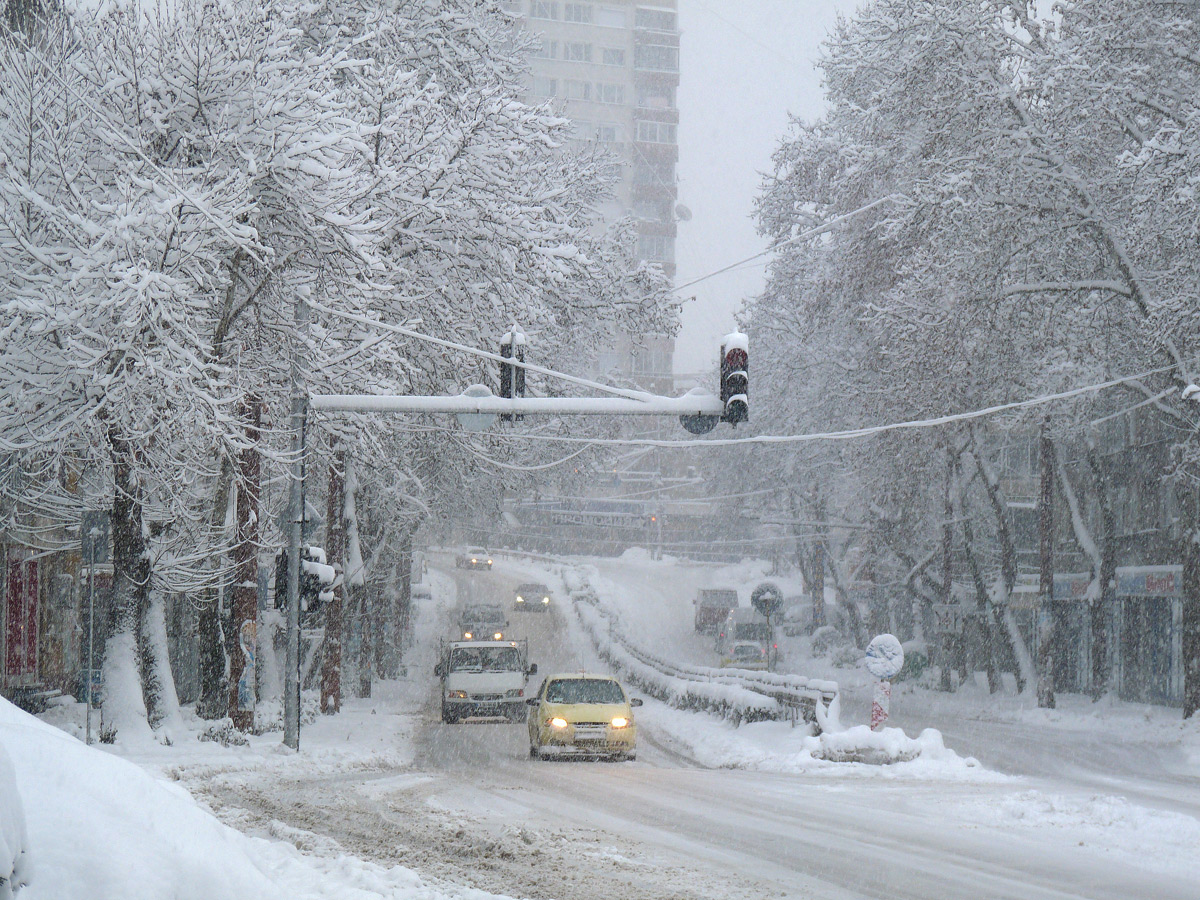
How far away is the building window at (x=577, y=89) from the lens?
143250mm

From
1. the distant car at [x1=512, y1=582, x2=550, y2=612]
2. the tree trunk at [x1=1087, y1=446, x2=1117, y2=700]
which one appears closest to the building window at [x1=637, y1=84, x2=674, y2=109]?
the distant car at [x1=512, y1=582, x2=550, y2=612]

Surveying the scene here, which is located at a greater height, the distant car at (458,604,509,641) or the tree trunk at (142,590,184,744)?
the tree trunk at (142,590,184,744)

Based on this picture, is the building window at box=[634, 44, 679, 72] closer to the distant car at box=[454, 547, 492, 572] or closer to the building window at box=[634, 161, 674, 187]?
the building window at box=[634, 161, 674, 187]

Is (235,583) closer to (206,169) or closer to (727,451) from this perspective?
(206,169)

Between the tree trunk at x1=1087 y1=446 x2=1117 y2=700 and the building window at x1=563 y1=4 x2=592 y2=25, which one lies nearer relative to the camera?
the tree trunk at x1=1087 y1=446 x2=1117 y2=700

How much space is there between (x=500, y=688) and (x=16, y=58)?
59.1ft

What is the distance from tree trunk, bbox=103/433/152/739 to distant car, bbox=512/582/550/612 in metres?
54.3

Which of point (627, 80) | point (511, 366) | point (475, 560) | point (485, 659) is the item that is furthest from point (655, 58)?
point (511, 366)

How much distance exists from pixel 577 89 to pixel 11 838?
145 m

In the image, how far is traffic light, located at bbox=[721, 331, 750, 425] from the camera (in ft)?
51.2

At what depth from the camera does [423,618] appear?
249ft

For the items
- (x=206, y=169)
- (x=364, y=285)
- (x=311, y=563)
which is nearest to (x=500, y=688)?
(x=311, y=563)

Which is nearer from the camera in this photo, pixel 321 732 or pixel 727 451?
pixel 321 732

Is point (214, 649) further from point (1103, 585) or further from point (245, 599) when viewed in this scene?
point (1103, 585)
